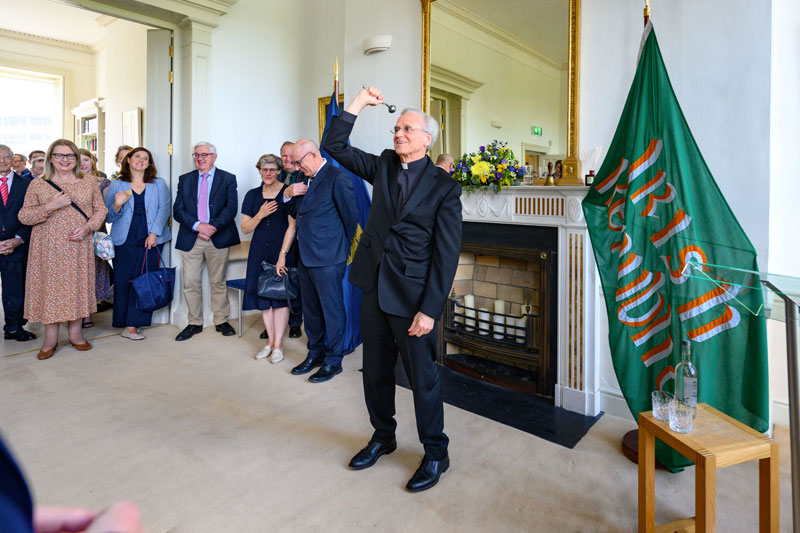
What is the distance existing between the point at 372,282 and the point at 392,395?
55cm

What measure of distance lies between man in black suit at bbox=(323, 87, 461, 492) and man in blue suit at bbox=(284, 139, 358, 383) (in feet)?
3.62

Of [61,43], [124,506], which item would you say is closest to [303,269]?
[124,506]

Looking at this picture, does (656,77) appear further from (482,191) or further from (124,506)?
(124,506)

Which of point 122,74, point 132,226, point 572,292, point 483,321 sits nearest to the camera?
point 572,292

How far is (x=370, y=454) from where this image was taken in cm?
229

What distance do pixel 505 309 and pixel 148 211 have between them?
10.5 ft

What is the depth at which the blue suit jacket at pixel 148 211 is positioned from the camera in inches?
168

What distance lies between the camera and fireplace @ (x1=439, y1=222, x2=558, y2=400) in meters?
3.06

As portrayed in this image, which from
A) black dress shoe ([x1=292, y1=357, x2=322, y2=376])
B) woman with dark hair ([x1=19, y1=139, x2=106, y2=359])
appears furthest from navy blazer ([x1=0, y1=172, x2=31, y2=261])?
black dress shoe ([x1=292, y1=357, x2=322, y2=376])

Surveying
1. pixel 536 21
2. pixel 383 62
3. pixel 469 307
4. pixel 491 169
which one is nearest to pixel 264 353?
pixel 469 307

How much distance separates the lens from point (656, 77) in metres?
2.24

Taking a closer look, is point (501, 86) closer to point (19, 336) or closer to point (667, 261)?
point (667, 261)

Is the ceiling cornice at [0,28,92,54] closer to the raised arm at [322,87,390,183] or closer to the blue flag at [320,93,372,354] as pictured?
the blue flag at [320,93,372,354]

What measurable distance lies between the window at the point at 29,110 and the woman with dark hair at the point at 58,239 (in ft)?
20.9
